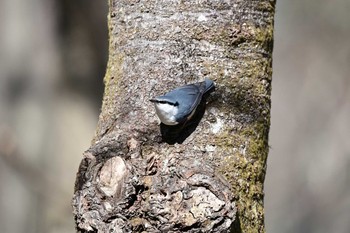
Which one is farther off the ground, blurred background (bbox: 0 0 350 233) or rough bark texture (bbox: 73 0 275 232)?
rough bark texture (bbox: 73 0 275 232)

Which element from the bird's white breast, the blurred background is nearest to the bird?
the bird's white breast

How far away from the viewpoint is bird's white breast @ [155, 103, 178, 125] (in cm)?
166

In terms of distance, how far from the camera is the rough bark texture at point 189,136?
1.64m

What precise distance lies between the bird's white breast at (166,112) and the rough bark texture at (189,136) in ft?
0.13

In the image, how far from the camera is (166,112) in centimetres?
167

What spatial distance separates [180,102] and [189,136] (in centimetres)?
8

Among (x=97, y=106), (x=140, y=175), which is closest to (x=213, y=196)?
(x=140, y=175)

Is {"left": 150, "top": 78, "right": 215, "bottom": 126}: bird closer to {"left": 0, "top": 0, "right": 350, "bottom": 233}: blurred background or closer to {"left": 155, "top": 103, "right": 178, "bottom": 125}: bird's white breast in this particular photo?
{"left": 155, "top": 103, "right": 178, "bottom": 125}: bird's white breast

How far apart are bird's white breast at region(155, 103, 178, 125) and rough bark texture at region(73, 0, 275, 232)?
0.04 meters
